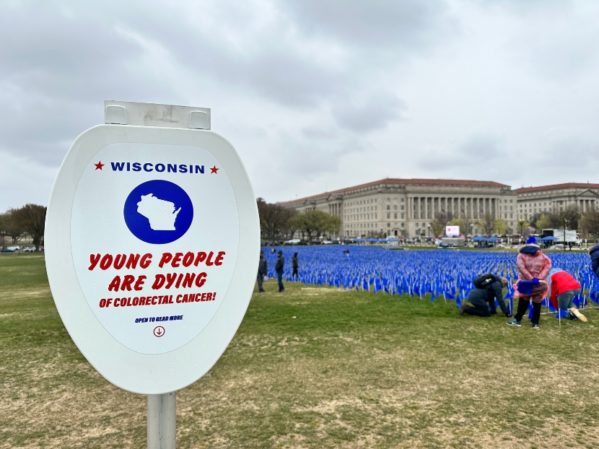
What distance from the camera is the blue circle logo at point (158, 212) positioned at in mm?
1809

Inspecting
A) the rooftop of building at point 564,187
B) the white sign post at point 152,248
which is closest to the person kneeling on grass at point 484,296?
the white sign post at point 152,248

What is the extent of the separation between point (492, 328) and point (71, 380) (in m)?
7.52

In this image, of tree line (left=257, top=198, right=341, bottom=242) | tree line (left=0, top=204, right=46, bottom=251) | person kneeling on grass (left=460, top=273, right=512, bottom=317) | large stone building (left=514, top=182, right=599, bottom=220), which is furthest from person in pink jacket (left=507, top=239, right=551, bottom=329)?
large stone building (left=514, top=182, right=599, bottom=220)

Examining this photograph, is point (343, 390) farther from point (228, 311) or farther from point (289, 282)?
point (289, 282)

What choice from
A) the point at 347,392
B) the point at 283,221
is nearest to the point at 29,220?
the point at 283,221

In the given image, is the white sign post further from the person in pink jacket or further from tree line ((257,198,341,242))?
tree line ((257,198,341,242))

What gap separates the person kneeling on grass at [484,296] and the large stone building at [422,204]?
113m

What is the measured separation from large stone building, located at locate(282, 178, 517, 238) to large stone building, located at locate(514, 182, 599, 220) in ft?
35.8

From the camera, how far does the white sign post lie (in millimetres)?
1768

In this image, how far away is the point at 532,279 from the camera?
867 cm

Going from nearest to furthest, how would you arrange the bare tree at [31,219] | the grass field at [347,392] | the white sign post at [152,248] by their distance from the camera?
1. the white sign post at [152,248]
2. the grass field at [347,392]
3. the bare tree at [31,219]

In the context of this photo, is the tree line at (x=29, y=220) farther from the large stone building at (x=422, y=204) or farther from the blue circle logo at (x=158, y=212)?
the large stone building at (x=422, y=204)

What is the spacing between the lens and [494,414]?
452cm

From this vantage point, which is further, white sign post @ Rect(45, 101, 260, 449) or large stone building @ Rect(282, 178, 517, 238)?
large stone building @ Rect(282, 178, 517, 238)
